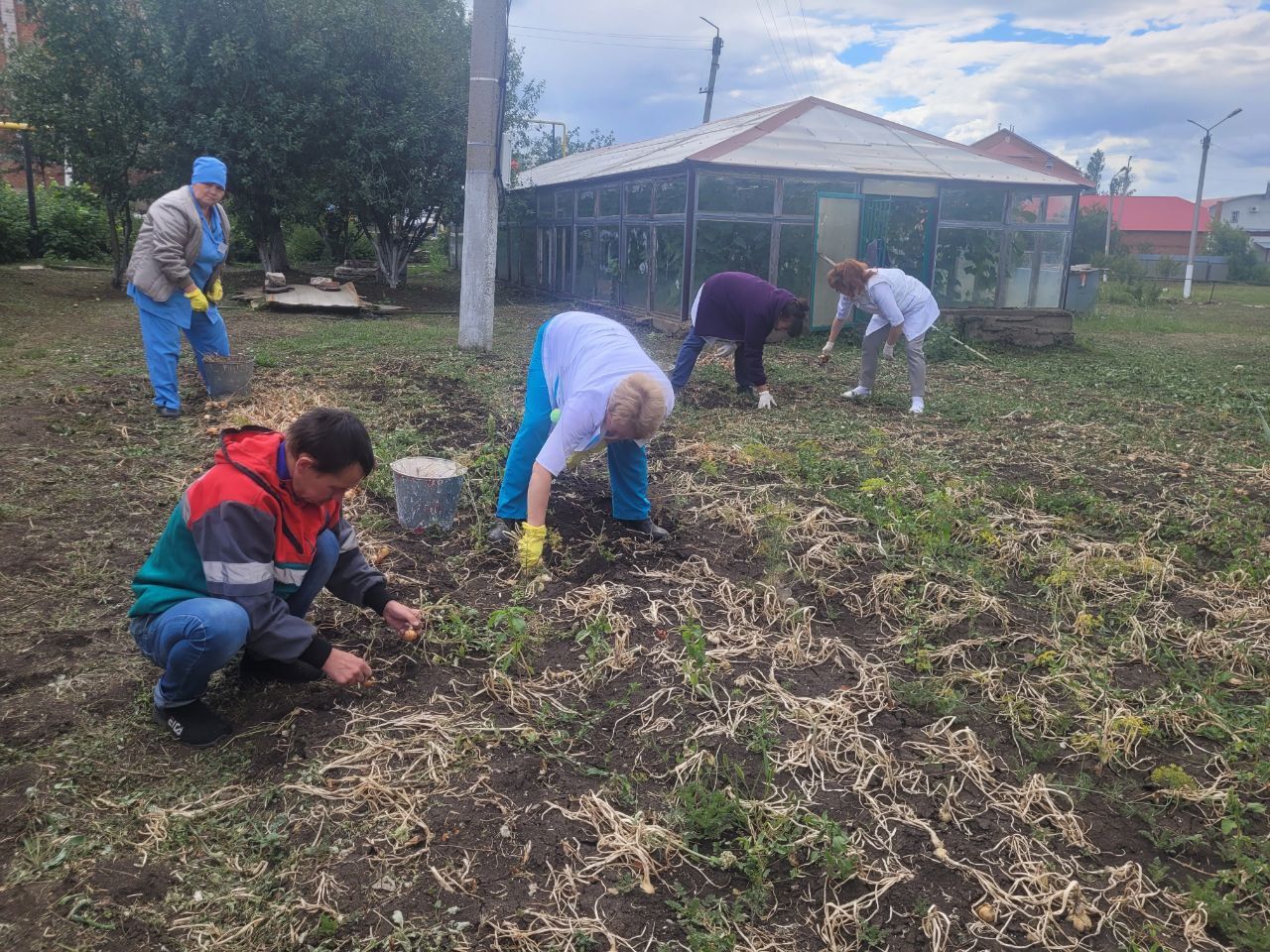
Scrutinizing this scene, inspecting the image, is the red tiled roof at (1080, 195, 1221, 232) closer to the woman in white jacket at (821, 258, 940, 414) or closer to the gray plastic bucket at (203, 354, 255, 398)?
the woman in white jacket at (821, 258, 940, 414)

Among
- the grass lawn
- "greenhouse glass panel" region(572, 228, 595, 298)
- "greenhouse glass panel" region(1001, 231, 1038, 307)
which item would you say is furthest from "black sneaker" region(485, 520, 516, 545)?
"greenhouse glass panel" region(1001, 231, 1038, 307)

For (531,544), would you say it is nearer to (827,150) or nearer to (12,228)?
(827,150)

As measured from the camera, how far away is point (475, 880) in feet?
7.16

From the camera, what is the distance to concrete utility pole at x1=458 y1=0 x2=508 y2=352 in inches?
360

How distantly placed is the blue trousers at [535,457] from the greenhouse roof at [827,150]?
850 centimetres

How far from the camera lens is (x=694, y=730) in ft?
9.23

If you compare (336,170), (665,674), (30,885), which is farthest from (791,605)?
(336,170)

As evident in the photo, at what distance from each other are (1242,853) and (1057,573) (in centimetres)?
174

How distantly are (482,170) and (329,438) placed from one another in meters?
7.79

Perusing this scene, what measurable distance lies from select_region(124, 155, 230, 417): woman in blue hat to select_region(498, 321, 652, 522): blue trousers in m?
3.28

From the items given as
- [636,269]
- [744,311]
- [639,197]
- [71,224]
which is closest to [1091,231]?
[639,197]

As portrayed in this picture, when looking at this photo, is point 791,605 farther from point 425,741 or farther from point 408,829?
point 408,829

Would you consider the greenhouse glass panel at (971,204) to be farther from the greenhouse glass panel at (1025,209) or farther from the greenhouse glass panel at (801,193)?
the greenhouse glass panel at (801,193)

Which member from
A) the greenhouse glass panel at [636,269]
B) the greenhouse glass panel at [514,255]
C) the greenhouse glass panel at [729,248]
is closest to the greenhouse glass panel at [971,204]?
the greenhouse glass panel at [729,248]
